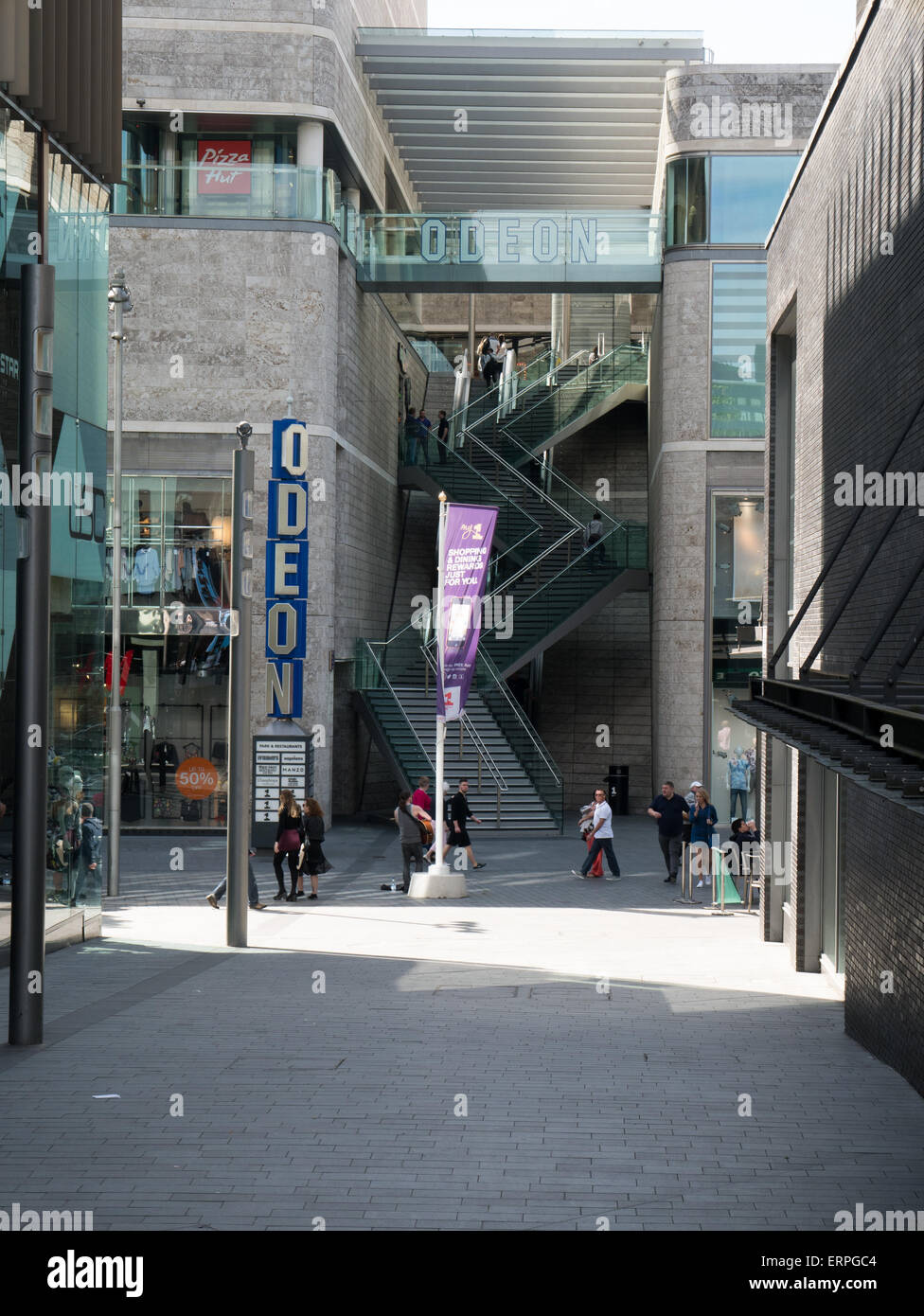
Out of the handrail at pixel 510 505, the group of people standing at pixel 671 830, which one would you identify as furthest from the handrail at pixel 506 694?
the group of people standing at pixel 671 830

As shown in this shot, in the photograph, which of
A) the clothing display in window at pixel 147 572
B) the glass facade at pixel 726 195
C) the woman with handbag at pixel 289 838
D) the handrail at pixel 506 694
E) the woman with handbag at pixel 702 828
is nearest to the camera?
the woman with handbag at pixel 289 838

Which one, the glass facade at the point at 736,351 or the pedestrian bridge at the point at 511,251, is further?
the glass facade at the point at 736,351

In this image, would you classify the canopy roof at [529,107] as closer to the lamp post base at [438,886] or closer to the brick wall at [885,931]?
the lamp post base at [438,886]

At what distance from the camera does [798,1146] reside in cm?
916

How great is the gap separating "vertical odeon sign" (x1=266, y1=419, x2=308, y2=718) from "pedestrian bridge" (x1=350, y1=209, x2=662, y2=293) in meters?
6.12

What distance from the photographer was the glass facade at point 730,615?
3234 cm

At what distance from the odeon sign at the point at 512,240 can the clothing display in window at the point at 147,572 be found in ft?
30.3

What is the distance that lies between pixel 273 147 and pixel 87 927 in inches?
775

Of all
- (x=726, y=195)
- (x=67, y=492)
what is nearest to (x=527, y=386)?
(x=726, y=195)

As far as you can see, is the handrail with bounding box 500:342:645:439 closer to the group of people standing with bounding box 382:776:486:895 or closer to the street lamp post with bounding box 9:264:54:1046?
the group of people standing with bounding box 382:776:486:895

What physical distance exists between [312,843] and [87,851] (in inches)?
171

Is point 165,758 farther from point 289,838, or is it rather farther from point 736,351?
point 736,351

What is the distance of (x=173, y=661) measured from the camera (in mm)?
30016

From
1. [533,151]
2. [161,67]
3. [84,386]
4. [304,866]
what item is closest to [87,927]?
[304,866]
